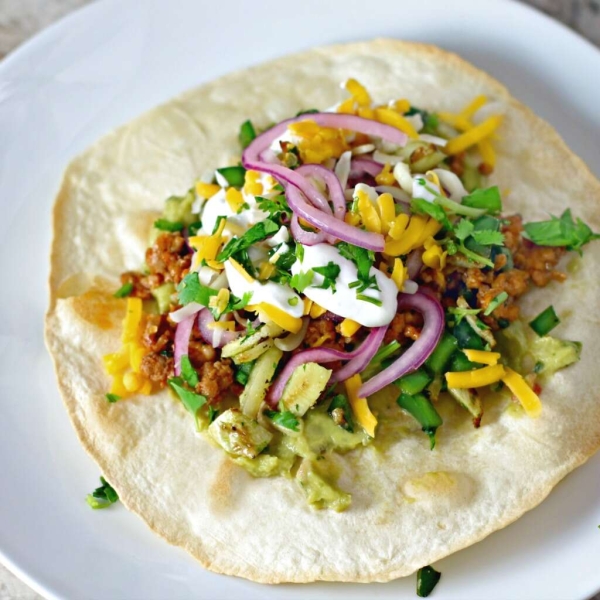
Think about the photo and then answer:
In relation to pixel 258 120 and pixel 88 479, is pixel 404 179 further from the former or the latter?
pixel 88 479

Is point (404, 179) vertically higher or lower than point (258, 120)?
higher

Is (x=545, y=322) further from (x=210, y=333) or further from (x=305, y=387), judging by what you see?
(x=210, y=333)

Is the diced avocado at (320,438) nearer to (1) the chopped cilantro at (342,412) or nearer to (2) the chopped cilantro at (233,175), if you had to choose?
(1) the chopped cilantro at (342,412)

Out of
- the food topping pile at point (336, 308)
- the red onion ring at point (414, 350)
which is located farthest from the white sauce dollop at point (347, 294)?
the red onion ring at point (414, 350)

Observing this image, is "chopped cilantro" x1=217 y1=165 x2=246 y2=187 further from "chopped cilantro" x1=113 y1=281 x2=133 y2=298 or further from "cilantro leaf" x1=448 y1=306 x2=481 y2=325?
"cilantro leaf" x1=448 y1=306 x2=481 y2=325

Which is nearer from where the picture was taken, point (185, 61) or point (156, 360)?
point (156, 360)

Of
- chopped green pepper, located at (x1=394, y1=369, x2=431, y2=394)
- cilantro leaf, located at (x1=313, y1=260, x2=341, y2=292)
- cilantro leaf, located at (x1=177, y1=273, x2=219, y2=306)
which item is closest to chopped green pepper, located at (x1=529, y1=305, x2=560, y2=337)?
chopped green pepper, located at (x1=394, y1=369, x2=431, y2=394)

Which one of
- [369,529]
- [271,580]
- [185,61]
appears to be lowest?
[271,580]

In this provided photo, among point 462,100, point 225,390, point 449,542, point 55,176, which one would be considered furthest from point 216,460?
point 462,100
